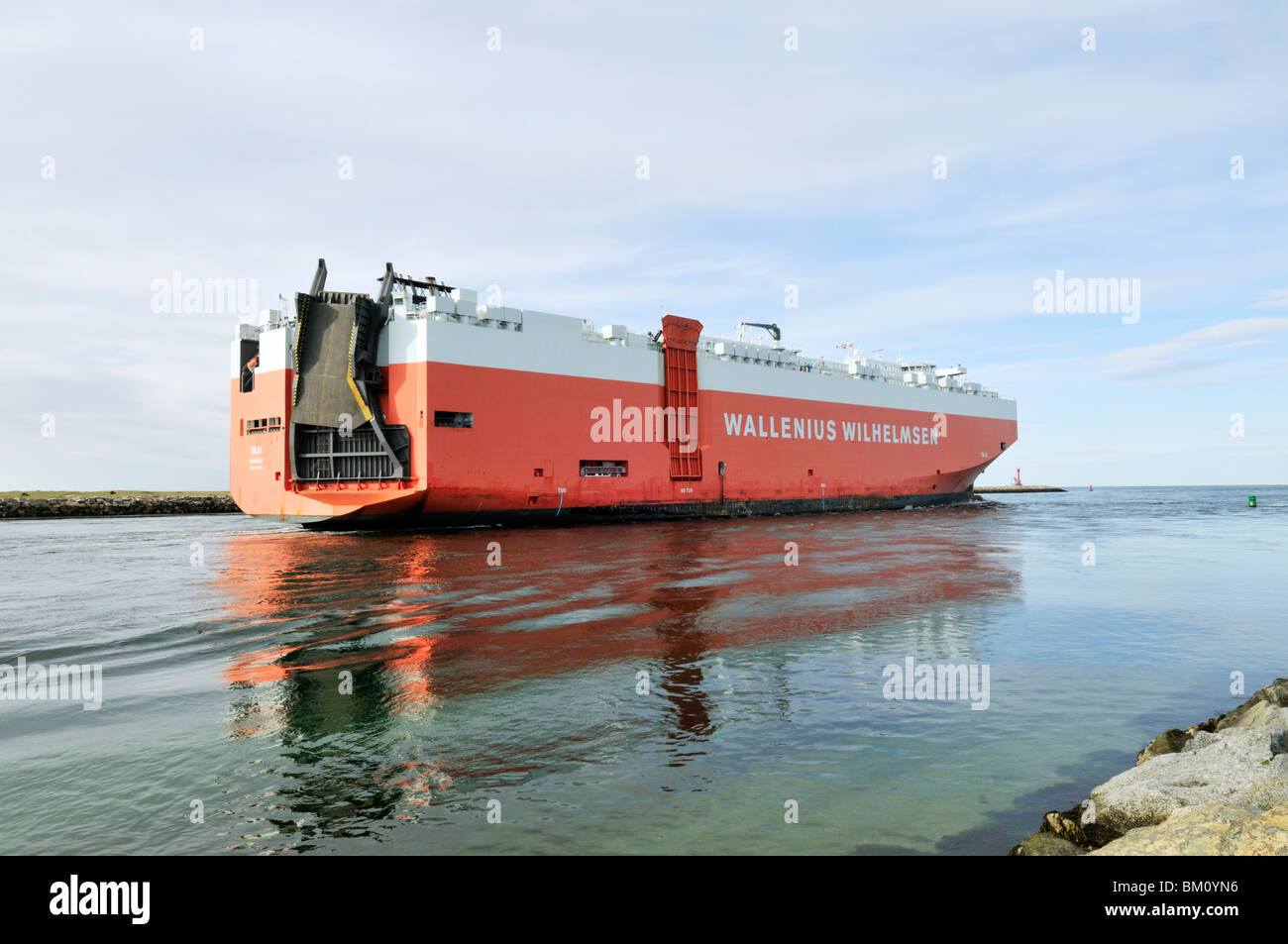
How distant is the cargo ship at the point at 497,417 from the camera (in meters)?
23.1

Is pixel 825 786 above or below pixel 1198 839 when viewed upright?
below

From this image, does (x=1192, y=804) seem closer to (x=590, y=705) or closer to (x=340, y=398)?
(x=590, y=705)

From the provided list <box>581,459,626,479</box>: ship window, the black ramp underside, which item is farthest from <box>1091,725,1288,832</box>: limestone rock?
<box>581,459,626,479</box>: ship window

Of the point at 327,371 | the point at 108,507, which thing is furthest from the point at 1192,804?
the point at 108,507

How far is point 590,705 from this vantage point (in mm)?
5875

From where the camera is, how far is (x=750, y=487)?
34312mm

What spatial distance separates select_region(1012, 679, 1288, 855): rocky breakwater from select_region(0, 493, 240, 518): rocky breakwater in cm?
4740

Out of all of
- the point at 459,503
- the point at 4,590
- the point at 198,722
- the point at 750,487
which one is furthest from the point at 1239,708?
the point at 750,487

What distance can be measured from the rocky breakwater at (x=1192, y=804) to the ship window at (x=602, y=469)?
23.6 m

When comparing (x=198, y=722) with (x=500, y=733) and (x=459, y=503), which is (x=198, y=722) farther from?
(x=459, y=503)

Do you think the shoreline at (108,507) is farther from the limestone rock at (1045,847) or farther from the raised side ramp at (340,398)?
the limestone rock at (1045,847)

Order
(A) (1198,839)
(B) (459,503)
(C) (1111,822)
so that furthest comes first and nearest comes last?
(B) (459,503), (C) (1111,822), (A) (1198,839)

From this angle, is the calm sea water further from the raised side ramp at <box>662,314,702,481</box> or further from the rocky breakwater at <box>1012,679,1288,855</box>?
the raised side ramp at <box>662,314,702,481</box>
